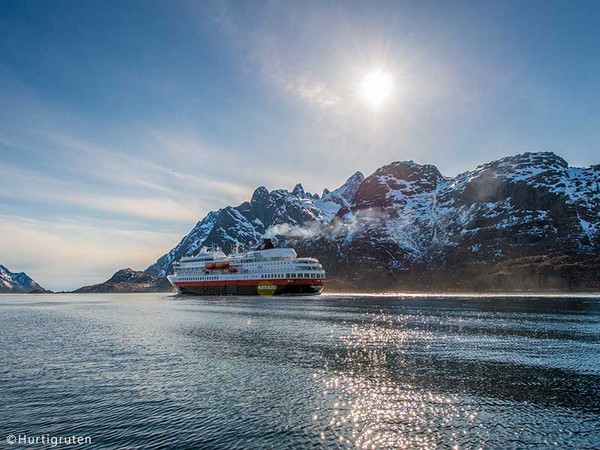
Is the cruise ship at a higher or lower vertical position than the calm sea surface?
higher

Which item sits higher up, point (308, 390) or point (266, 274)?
point (266, 274)

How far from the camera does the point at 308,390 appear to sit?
92.3 feet

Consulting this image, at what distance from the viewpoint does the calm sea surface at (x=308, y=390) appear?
20.5m

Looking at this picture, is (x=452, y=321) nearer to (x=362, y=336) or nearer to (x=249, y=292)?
(x=362, y=336)

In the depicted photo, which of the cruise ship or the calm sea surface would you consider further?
the cruise ship

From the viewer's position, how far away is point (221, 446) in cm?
1909

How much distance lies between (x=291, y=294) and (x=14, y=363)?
13490cm

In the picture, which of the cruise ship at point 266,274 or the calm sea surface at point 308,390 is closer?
the calm sea surface at point 308,390

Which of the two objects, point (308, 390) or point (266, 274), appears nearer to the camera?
Answer: point (308, 390)

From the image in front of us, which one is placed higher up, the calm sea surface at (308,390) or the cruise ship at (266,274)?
the cruise ship at (266,274)

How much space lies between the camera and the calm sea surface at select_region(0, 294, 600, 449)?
67.1ft

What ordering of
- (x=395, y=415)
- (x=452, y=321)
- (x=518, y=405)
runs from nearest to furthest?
(x=395, y=415)
(x=518, y=405)
(x=452, y=321)

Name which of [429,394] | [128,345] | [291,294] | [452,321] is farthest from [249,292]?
[429,394]

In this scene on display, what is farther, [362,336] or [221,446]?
[362,336]
